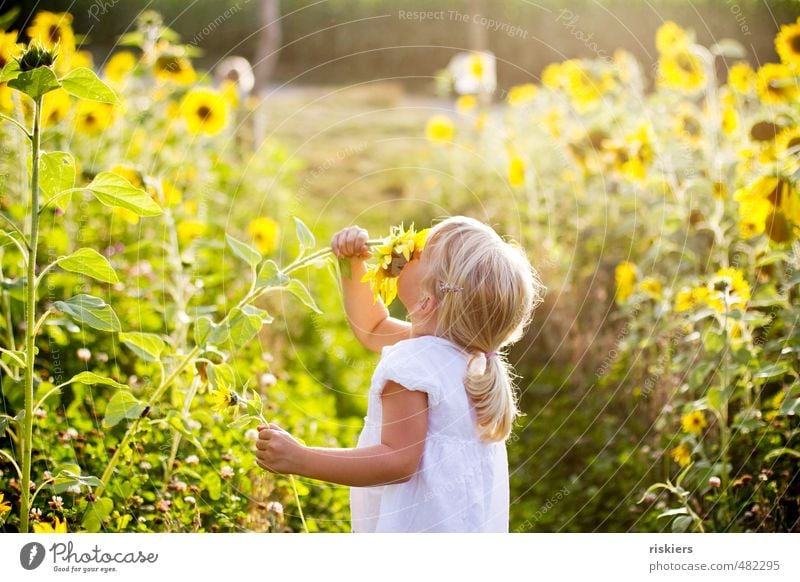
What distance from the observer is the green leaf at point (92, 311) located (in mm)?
1300

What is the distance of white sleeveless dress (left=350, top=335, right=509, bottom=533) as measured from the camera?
1.40m

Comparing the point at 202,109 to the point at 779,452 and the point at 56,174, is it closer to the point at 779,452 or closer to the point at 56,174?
the point at 56,174

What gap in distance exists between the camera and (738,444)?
190cm

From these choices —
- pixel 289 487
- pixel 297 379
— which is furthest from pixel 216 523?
pixel 297 379

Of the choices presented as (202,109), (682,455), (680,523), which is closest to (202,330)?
(680,523)

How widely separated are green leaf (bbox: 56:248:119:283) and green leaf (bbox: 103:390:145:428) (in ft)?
0.64

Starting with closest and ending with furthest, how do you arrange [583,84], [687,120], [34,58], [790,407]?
[34,58] < [790,407] < [687,120] < [583,84]

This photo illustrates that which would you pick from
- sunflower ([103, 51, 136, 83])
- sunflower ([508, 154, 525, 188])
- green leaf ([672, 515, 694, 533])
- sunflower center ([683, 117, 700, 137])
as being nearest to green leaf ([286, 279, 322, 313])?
green leaf ([672, 515, 694, 533])

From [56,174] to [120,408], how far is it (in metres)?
0.37

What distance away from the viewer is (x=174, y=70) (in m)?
2.44

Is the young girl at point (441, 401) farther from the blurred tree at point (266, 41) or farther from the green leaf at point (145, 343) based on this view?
the blurred tree at point (266, 41)

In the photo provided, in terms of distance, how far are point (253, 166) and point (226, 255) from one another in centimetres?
72

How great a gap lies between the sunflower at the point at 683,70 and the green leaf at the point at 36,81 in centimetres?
183

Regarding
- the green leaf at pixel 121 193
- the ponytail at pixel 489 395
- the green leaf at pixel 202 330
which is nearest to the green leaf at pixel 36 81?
the green leaf at pixel 121 193
